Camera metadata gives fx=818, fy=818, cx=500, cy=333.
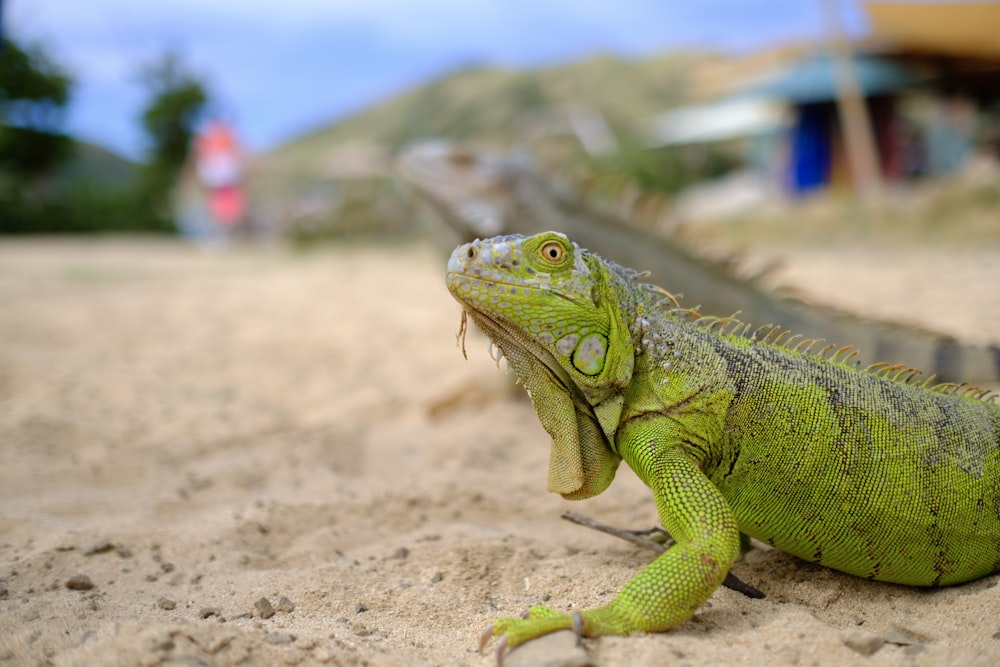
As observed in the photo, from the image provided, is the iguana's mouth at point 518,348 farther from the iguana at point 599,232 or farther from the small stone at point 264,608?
the iguana at point 599,232

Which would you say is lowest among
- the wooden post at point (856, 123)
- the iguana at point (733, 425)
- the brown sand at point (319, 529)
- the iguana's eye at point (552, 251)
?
the brown sand at point (319, 529)

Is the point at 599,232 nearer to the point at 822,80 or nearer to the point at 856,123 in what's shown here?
the point at 856,123

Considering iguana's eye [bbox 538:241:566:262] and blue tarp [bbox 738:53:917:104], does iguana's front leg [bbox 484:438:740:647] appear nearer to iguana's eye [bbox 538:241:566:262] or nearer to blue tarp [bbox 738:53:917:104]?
iguana's eye [bbox 538:241:566:262]

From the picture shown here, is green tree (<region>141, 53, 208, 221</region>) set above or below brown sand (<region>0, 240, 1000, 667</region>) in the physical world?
above

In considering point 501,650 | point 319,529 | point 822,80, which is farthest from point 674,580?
point 822,80

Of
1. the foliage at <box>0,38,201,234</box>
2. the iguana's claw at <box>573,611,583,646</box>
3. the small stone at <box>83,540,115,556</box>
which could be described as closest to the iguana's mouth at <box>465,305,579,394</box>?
the iguana's claw at <box>573,611,583,646</box>

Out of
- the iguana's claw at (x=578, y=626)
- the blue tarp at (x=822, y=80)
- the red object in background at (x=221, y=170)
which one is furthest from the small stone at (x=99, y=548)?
the red object in background at (x=221, y=170)

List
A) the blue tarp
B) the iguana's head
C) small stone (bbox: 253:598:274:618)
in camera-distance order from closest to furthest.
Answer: the iguana's head → small stone (bbox: 253:598:274:618) → the blue tarp
